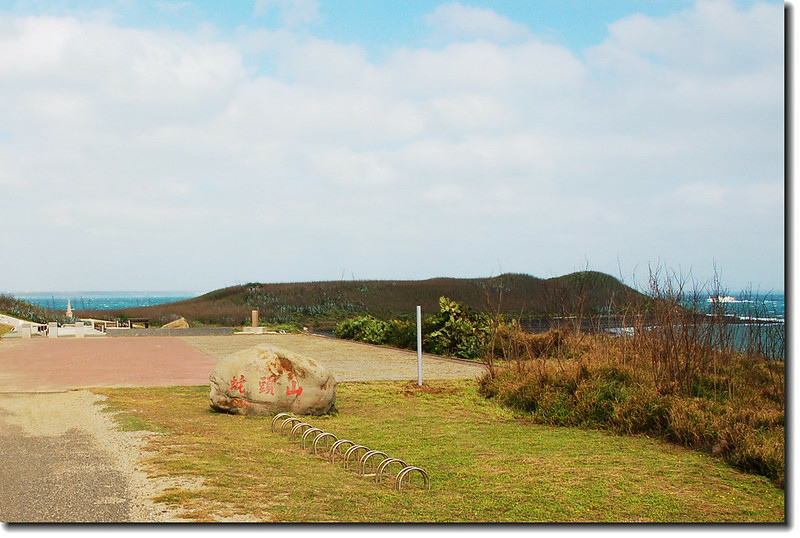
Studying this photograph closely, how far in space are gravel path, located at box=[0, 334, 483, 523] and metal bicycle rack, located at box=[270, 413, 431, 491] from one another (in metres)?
1.39

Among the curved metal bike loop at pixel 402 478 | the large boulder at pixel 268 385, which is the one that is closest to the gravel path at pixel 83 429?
the large boulder at pixel 268 385

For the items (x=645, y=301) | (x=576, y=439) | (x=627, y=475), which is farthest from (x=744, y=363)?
(x=627, y=475)

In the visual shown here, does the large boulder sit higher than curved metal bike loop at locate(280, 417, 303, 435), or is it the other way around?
the large boulder

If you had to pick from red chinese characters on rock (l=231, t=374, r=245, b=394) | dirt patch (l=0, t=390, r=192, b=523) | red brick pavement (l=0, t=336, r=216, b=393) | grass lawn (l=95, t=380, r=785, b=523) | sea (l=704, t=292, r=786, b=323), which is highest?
sea (l=704, t=292, r=786, b=323)

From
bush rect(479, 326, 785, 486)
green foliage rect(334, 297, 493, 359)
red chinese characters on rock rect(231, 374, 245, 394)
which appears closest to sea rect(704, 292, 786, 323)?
bush rect(479, 326, 785, 486)

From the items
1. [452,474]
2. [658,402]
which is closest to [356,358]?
[658,402]

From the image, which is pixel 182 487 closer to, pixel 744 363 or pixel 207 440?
pixel 207 440

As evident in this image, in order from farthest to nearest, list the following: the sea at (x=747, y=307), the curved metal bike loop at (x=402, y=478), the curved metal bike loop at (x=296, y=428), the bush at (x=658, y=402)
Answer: the sea at (x=747, y=307), the curved metal bike loop at (x=296, y=428), the bush at (x=658, y=402), the curved metal bike loop at (x=402, y=478)

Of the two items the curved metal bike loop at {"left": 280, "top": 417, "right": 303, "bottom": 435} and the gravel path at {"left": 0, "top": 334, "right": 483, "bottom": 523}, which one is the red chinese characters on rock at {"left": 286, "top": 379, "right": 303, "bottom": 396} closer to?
the curved metal bike loop at {"left": 280, "top": 417, "right": 303, "bottom": 435}

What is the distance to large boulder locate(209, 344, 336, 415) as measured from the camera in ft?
25.8

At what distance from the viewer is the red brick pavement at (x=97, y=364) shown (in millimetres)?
11008

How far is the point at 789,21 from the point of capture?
445cm

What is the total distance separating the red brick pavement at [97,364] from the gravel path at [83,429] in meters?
0.02

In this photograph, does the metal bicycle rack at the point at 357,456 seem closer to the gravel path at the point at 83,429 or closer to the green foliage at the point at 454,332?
the gravel path at the point at 83,429
